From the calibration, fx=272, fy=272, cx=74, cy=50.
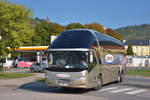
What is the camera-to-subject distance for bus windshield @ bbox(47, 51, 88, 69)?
14.3 m

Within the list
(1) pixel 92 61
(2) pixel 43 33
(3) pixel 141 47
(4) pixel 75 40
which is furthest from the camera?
(3) pixel 141 47

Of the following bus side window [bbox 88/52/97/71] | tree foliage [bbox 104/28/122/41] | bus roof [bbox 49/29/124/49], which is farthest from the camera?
tree foliage [bbox 104/28/122/41]

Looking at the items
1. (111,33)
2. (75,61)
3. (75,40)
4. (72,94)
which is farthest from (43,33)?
(72,94)

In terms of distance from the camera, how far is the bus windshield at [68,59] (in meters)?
14.3

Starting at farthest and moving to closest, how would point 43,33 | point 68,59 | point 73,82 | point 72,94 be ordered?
1. point 43,33
2. point 68,59
3. point 72,94
4. point 73,82

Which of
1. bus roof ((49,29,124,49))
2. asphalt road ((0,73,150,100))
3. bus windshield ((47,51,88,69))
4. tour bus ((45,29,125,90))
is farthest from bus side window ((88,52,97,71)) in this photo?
asphalt road ((0,73,150,100))

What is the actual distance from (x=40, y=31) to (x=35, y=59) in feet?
73.0

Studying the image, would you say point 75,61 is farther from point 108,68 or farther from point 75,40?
point 108,68

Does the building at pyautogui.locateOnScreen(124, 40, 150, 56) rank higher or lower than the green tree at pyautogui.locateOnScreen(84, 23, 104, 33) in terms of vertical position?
lower

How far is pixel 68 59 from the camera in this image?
14.5 m

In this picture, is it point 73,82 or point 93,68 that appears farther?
point 93,68

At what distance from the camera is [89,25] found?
284 feet

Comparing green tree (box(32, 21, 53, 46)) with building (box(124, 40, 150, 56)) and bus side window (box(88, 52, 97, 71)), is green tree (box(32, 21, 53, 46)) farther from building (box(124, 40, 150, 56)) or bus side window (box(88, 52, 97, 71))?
bus side window (box(88, 52, 97, 71))

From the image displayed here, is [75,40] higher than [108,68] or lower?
higher
